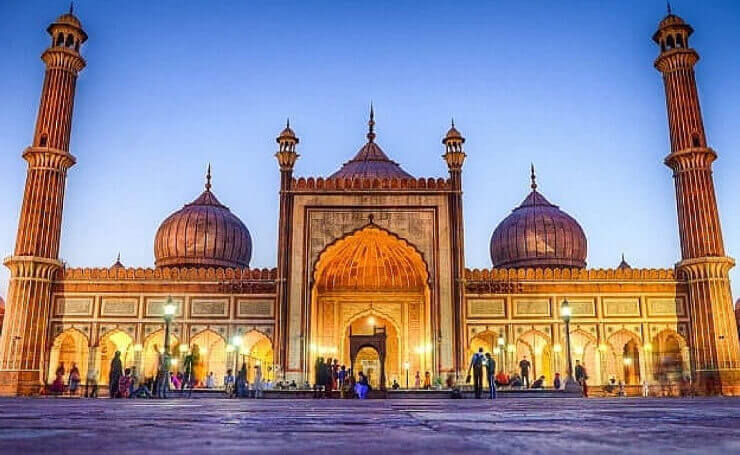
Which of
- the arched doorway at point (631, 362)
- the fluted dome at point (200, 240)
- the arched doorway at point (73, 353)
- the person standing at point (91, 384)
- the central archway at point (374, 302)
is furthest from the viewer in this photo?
the fluted dome at point (200, 240)

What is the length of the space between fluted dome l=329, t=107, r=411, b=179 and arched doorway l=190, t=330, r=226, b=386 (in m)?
7.59

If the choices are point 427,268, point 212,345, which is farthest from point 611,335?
point 212,345

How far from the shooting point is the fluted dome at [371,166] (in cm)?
2434

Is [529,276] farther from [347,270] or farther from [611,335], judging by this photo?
[347,270]

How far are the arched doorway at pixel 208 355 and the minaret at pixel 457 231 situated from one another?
7.00m

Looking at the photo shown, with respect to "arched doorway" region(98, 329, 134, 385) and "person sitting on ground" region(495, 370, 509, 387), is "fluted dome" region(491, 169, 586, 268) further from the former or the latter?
"arched doorway" region(98, 329, 134, 385)

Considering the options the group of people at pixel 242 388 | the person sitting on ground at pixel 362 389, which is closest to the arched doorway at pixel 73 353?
the group of people at pixel 242 388

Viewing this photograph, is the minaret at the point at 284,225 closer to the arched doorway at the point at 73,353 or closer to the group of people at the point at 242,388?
the group of people at the point at 242,388

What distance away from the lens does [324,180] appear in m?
20.1

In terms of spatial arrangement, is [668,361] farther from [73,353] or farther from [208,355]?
[73,353]

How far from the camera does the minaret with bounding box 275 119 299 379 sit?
61.6ft

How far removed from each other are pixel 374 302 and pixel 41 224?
34.5 feet

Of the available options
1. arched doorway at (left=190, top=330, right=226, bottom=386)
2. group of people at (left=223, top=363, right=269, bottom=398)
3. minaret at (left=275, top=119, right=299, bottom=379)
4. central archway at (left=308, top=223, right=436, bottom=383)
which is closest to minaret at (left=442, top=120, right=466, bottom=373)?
central archway at (left=308, top=223, right=436, bottom=383)

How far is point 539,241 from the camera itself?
2508 centimetres
